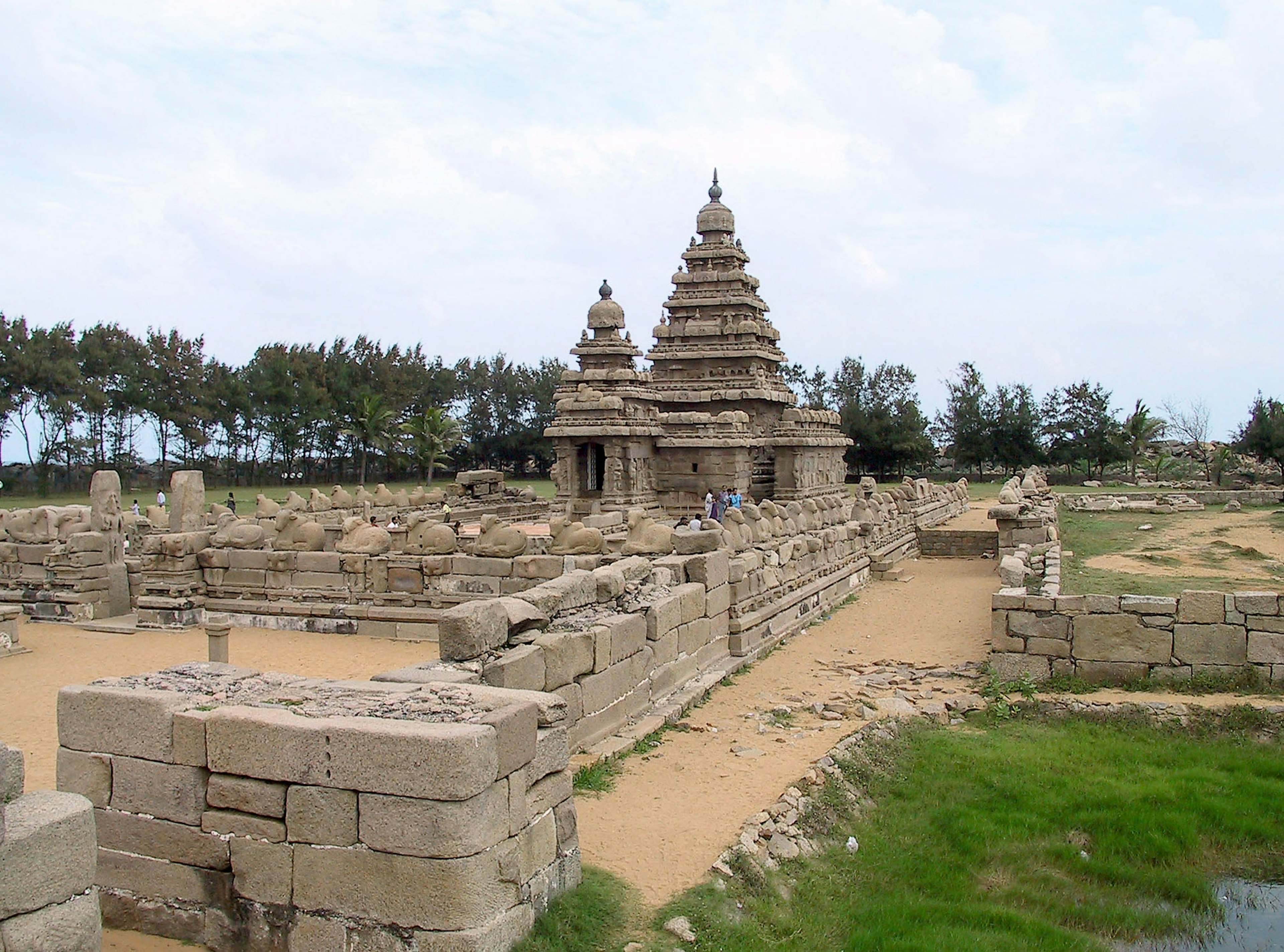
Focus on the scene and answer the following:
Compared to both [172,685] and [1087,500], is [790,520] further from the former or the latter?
[1087,500]

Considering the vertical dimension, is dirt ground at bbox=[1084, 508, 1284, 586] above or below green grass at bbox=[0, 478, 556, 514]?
below

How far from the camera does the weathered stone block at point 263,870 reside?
441 cm

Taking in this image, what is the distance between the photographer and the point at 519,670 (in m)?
6.30

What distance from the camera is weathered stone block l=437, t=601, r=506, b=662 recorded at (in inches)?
243

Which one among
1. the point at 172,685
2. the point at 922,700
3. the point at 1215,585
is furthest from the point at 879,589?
the point at 172,685

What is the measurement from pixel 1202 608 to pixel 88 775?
8.83m

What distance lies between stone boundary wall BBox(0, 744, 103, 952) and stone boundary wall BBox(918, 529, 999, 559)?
19669 mm

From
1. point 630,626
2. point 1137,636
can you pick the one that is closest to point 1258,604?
point 1137,636

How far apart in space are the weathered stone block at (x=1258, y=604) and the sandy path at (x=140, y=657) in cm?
812

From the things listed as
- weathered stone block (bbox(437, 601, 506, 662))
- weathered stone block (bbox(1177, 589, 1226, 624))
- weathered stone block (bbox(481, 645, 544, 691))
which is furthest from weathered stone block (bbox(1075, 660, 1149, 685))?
weathered stone block (bbox(437, 601, 506, 662))

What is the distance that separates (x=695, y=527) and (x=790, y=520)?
3632mm

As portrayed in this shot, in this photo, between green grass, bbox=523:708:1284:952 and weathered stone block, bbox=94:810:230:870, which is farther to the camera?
green grass, bbox=523:708:1284:952

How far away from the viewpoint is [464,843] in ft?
13.6

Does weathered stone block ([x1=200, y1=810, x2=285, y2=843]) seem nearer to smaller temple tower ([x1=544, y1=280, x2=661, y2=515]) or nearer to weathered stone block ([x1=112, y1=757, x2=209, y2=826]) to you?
weathered stone block ([x1=112, y1=757, x2=209, y2=826])
